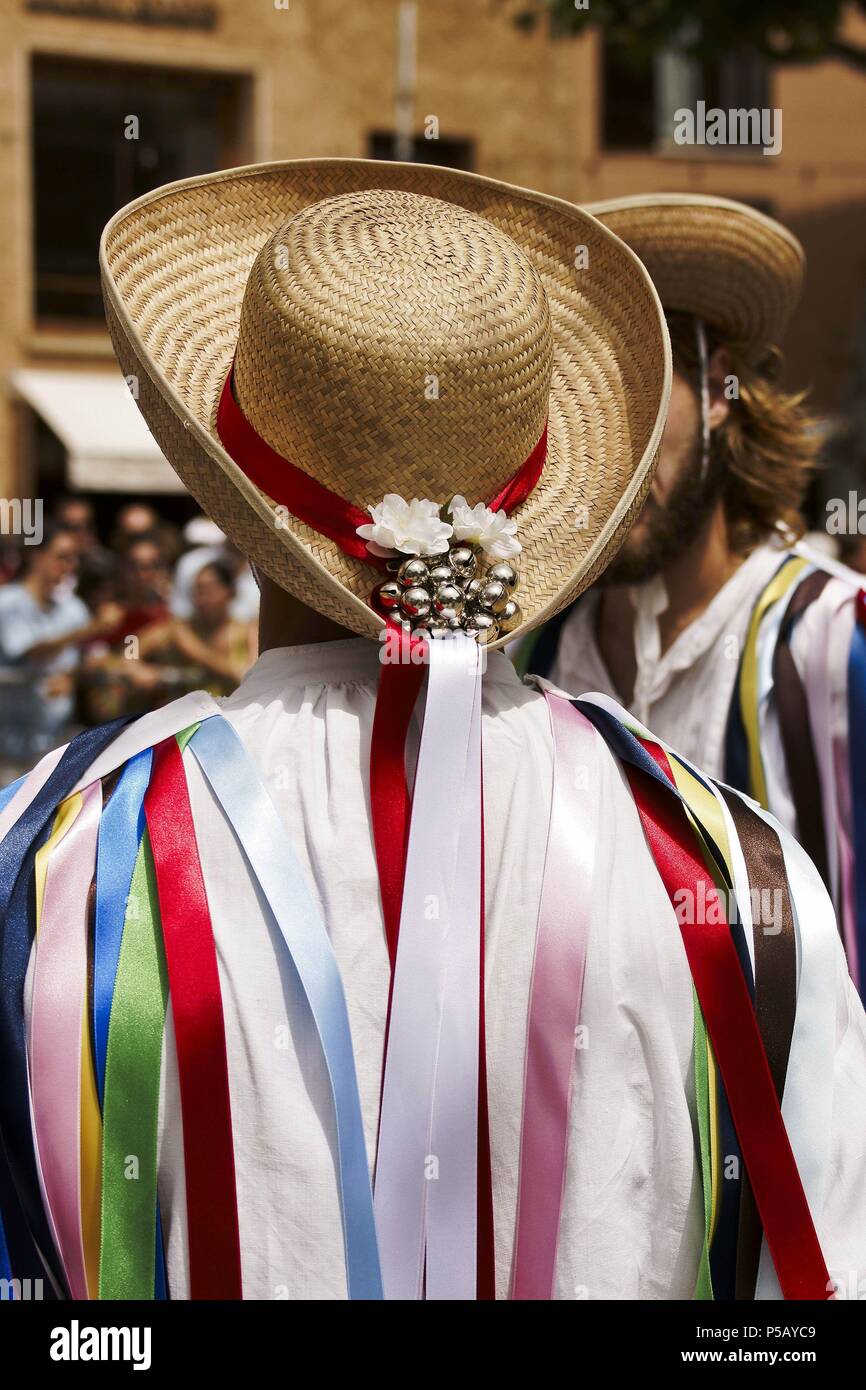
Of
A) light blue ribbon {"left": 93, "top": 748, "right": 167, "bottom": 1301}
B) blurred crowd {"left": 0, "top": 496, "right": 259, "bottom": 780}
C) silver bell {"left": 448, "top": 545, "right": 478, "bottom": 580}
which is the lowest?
blurred crowd {"left": 0, "top": 496, "right": 259, "bottom": 780}

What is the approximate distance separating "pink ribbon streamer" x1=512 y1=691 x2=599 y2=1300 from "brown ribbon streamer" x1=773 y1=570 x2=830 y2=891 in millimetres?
1478

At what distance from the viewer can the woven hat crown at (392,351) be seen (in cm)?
147

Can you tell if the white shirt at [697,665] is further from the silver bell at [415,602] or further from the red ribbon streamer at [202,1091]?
the red ribbon streamer at [202,1091]

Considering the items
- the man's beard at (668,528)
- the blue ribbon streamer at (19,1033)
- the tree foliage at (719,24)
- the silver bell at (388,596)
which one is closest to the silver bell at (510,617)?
the silver bell at (388,596)

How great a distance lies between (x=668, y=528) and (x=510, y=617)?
1444 millimetres

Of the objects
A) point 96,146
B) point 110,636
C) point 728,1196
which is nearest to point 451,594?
point 728,1196

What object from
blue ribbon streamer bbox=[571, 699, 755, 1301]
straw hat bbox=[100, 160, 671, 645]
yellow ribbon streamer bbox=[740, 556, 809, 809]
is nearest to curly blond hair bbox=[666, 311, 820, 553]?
yellow ribbon streamer bbox=[740, 556, 809, 809]

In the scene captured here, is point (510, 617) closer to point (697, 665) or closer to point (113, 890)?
point (113, 890)

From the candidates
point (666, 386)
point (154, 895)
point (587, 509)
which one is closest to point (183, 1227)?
point (154, 895)

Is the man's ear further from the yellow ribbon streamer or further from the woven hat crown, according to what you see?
the woven hat crown

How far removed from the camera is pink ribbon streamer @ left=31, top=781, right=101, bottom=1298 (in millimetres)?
1435

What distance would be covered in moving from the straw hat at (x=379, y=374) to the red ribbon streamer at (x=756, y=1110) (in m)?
0.37
